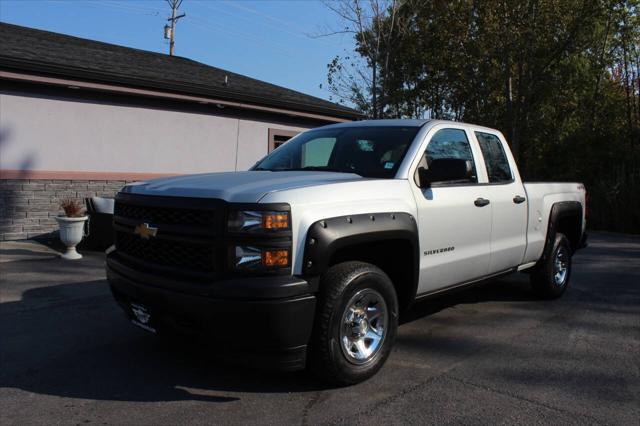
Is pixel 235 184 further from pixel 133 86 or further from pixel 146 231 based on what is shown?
pixel 133 86

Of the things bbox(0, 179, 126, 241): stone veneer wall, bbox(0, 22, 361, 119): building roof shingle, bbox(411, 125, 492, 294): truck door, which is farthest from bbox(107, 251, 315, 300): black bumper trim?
bbox(0, 22, 361, 119): building roof shingle

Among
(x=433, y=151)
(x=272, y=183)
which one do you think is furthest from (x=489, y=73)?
(x=272, y=183)

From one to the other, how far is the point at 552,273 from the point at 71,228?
22.8ft

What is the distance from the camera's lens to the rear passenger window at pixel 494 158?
17.3ft

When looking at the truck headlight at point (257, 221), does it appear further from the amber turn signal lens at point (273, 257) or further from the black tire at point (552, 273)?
the black tire at point (552, 273)

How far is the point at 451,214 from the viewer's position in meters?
4.48

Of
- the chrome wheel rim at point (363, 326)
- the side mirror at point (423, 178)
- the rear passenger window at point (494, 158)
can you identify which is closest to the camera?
the chrome wheel rim at point (363, 326)

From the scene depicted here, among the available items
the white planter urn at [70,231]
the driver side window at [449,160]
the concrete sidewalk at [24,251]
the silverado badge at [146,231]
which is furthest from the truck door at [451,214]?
the concrete sidewalk at [24,251]

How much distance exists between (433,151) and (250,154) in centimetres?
884

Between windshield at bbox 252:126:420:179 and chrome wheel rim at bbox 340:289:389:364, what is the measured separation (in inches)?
39.2

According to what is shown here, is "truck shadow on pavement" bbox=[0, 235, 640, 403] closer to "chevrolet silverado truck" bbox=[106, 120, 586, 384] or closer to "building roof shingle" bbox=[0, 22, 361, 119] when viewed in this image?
"chevrolet silverado truck" bbox=[106, 120, 586, 384]

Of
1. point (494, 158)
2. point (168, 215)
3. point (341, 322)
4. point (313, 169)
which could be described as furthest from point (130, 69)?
point (341, 322)

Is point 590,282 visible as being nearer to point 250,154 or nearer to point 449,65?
point 250,154

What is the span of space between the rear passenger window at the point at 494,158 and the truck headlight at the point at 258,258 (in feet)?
9.12
